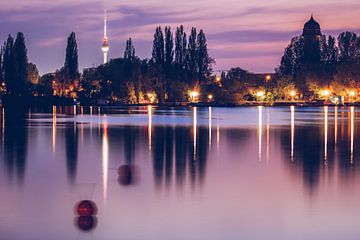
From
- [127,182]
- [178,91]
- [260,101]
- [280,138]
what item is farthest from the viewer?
[260,101]

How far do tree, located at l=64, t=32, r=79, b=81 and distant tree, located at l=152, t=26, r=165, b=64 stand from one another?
528 inches

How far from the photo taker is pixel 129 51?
5202 inches

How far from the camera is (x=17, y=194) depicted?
1700 centimetres

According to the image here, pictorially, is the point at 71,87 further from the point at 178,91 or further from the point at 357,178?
the point at 357,178

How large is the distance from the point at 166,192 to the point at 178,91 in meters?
113

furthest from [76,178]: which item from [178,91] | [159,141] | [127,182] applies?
[178,91]

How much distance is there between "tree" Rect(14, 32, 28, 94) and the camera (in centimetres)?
11138

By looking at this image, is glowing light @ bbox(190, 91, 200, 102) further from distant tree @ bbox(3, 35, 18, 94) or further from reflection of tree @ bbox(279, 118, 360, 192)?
reflection of tree @ bbox(279, 118, 360, 192)

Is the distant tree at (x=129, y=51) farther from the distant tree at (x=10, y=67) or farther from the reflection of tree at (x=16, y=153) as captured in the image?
the reflection of tree at (x=16, y=153)

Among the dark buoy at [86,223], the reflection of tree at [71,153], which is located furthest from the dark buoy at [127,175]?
the dark buoy at [86,223]

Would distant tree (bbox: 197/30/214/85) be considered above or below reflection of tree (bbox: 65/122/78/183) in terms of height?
above

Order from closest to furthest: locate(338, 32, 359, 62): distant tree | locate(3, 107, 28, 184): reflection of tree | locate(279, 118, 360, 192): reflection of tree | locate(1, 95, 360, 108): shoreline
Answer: locate(279, 118, 360, 192): reflection of tree
locate(3, 107, 28, 184): reflection of tree
locate(1, 95, 360, 108): shoreline
locate(338, 32, 359, 62): distant tree

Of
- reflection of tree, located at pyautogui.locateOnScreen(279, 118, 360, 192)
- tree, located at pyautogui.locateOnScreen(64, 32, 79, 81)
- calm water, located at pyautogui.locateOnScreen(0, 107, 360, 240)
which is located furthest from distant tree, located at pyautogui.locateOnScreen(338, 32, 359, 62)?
calm water, located at pyautogui.locateOnScreen(0, 107, 360, 240)

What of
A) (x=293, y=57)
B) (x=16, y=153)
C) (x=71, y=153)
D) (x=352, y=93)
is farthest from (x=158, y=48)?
(x=16, y=153)
